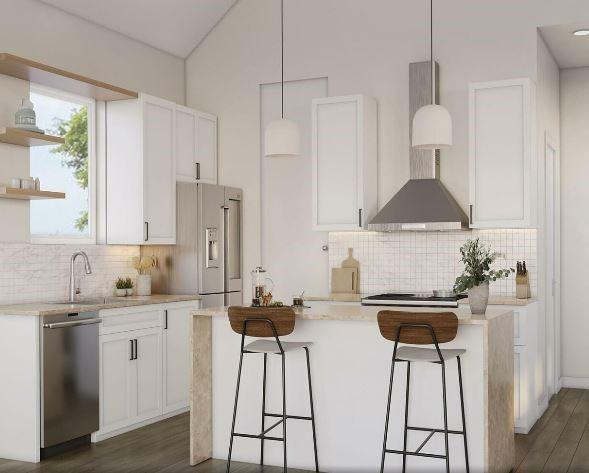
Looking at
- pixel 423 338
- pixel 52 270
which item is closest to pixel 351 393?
pixel 423 338

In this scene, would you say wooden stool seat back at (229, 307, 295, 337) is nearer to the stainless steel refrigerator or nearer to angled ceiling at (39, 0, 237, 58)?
the stainless steel refrigerator

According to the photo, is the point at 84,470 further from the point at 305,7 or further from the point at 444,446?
the point at 305,7

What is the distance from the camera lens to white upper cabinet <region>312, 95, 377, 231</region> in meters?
6.63

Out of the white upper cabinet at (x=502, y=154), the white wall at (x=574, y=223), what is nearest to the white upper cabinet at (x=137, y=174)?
the white upper cabinet at (x=502, y=154)

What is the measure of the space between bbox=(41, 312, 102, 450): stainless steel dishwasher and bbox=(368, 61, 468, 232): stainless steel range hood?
252 cm

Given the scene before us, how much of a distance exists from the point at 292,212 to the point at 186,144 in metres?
1.18

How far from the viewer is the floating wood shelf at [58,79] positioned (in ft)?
17.3

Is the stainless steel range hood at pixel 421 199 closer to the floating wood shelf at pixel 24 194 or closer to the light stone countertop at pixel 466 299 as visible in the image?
the light stone countertop at pixel 466 299

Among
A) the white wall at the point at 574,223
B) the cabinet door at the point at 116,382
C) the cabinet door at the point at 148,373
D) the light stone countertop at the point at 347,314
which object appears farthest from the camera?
the white wall at the point at 574,223

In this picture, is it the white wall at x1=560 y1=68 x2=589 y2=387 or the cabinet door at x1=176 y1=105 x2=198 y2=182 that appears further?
the white wall at x1=560 y1=68 x2=589 y2=387

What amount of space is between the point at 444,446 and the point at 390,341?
0.66m

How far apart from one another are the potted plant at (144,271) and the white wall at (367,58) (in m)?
1.04

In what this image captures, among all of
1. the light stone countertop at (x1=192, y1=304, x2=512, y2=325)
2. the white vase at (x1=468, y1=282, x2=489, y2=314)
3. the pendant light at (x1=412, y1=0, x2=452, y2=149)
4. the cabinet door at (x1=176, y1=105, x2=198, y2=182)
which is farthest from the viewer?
the cabinet door at (x1=176, y1=105, x2=198, y2=182)

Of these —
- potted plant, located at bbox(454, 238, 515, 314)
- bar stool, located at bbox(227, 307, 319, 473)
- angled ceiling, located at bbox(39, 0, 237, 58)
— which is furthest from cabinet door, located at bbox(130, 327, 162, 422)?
angled ceiling, located at bbox(39, 0, 237, 58)
